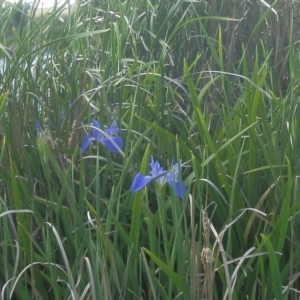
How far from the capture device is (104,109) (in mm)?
1170

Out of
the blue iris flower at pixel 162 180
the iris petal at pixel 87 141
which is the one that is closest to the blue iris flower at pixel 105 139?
the iris petal at pixel 87 141

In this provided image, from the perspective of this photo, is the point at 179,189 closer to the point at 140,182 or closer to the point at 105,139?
the point at 140,182

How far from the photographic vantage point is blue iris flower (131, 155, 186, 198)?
842 mm

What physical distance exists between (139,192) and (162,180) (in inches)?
1.5

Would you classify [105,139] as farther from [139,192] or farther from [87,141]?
[139,192]

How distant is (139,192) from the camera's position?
87 cm

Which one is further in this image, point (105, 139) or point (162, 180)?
point (105, 139)

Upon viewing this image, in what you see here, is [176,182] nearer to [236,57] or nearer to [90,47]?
[90,47]

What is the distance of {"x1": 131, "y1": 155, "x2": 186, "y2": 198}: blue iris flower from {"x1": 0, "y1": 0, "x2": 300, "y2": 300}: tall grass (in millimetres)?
16

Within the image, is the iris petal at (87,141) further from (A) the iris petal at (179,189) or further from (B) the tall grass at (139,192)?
(A) the iris petal at (179,189)

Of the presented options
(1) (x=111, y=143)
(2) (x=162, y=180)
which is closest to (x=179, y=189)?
(2) (x=162, y=180)

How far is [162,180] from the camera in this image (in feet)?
2.92

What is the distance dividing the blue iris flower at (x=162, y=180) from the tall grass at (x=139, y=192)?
2cm

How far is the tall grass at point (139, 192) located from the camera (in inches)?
32.6
